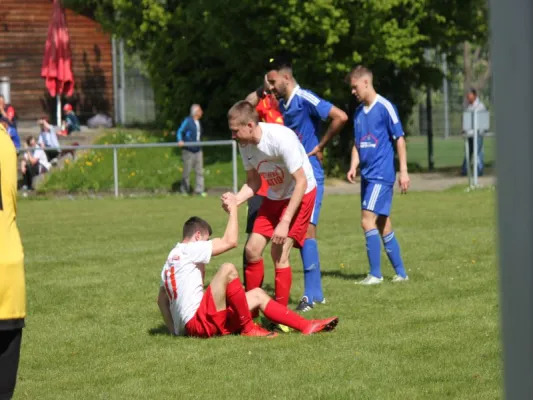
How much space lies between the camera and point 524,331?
202 cm

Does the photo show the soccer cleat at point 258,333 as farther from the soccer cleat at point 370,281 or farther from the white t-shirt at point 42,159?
the white t-shirt at point 42,159

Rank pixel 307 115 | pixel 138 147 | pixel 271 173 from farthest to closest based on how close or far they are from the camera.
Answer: pixel 138 147, pixel 307 115, pixel 271 173

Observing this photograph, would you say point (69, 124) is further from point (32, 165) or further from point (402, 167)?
point (402, 167)

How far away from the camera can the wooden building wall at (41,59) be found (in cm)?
3762

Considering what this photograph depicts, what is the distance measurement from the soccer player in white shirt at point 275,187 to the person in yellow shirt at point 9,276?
3.83 m

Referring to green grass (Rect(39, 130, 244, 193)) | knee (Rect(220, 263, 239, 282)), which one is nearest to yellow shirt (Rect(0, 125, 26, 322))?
knee (Rect(220, 263, 239, 282))

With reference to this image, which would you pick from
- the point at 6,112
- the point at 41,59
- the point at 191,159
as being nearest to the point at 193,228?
the point at 191,159

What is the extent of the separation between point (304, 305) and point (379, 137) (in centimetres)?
227

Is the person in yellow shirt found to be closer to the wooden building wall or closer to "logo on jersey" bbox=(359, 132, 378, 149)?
"logo on jersey" bbox=(359, 132, 378, 149)

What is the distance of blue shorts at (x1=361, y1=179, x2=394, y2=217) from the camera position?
10.8 metres

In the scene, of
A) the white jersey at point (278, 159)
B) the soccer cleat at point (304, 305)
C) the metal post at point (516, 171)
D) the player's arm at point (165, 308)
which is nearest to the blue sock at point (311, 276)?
the soccer cleat at point (304, 305)

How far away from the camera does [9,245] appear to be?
14.5ft

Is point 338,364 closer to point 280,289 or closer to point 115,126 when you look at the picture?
point 280,289

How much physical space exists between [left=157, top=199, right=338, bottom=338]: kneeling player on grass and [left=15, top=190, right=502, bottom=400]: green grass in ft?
0.41
